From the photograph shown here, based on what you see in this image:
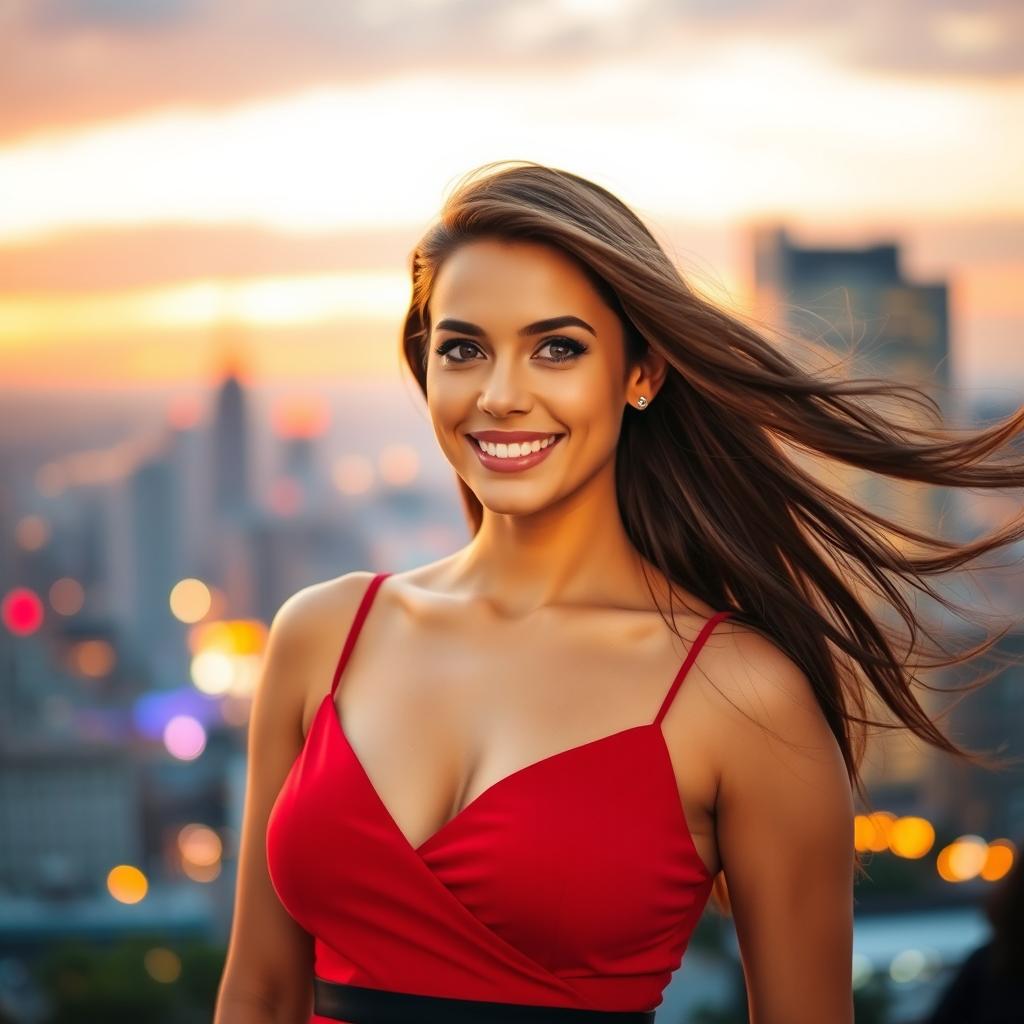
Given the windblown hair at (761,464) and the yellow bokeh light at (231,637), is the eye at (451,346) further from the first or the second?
the yellow bokeh light at (231,637)

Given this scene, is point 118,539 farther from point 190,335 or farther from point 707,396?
point 707,396

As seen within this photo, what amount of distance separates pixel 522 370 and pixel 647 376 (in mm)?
177

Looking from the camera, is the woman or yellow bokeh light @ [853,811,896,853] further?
yellow bokeh light @ [853,811,896,853]

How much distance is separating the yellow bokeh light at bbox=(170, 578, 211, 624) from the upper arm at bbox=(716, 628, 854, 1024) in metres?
68.2

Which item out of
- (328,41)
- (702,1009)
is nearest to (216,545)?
(328,41)

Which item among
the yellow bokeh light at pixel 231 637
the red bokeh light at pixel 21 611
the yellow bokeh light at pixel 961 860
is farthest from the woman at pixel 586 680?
the red bokeh light at pixel 21 611

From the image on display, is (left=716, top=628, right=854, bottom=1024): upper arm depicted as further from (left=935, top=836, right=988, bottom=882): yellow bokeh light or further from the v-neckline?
(left=935, top=836, right=988, bottom=882): yellow bokeh light

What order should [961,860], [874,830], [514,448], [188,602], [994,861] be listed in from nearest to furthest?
[514,448]
[874,830]
[994,861]
[961,860]
[188,602]

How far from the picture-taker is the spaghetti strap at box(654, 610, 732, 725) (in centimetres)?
179

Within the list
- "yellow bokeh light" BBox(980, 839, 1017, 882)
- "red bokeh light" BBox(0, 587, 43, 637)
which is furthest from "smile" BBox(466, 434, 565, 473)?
"red bokeh light" BBox(0, 587, 43, 637)

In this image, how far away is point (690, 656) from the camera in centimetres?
182

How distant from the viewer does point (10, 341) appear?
61.8m

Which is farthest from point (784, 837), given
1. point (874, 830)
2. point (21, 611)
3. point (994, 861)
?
point (21, 611)

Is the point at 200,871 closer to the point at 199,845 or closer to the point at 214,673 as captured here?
the point at 199,845
